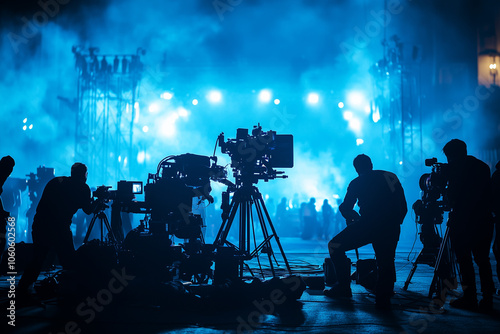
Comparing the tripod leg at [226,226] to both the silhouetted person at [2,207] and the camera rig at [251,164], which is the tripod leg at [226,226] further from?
the silhouetted person at [2,207]

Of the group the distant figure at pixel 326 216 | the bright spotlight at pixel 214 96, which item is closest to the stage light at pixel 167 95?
the bright spotlight at pixel 214 96

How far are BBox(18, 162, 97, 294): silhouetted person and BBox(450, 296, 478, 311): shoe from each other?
4.69m

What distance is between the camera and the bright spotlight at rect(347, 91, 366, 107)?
24.9 meters

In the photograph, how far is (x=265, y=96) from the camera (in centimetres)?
2439

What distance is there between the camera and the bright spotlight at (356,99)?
2491 cm

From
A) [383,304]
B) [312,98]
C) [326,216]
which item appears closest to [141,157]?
[312,98]

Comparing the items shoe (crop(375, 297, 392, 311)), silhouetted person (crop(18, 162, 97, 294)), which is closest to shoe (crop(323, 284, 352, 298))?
shoe (crop(375, 297, 392, 311))

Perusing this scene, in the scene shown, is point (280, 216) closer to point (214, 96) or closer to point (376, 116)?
point (376, 116)

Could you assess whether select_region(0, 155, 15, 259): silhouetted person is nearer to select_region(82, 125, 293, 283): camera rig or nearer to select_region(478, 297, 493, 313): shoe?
select_region(82, 125, 293, 283): camera rig

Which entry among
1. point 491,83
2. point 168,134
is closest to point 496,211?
point 491,83

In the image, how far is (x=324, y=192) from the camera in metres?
31.9

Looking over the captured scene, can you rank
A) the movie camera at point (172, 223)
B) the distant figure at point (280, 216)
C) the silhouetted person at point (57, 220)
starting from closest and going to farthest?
the silhouetted person at point (57, 220)
the movie camera at point (172, 223)
the distant figure at point (280, 216)

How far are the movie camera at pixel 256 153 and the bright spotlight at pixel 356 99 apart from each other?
19.2 metres

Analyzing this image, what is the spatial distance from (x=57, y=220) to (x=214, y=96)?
20.0 meters
